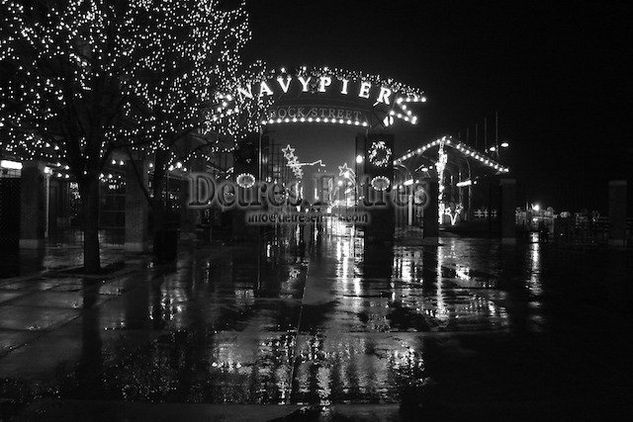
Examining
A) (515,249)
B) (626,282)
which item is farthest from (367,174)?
(626,282)

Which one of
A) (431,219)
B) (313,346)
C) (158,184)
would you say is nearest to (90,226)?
(158,184)

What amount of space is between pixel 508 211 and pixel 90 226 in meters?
20.9

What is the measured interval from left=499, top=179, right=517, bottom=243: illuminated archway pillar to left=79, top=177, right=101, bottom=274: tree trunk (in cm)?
2033

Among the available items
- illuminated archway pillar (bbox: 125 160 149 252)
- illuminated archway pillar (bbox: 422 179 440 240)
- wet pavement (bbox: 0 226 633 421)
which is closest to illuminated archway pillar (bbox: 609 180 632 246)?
illuminated archway pillar (bbox: 422 179 440 240)

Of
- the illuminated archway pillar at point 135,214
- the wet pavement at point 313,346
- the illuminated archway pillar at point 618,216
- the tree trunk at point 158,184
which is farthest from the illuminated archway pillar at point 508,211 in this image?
the tree trunk at point 158,184

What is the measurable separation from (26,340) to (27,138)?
9.00m

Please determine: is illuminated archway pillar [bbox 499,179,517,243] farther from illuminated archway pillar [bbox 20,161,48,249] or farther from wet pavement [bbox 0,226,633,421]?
illuminated archway pillar [bbox 20,161,48,249]

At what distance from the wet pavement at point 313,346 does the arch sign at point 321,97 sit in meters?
8.49

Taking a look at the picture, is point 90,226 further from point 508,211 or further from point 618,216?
point 618,216

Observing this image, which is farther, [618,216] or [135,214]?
[618,216]

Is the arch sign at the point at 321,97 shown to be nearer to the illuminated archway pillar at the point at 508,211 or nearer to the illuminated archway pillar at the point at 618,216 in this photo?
the illuminated archway pillar at the point at 508,211

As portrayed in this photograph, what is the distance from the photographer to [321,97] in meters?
23.6

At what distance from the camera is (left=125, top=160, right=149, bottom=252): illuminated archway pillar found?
22.2m

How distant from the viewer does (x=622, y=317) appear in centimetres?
1113
